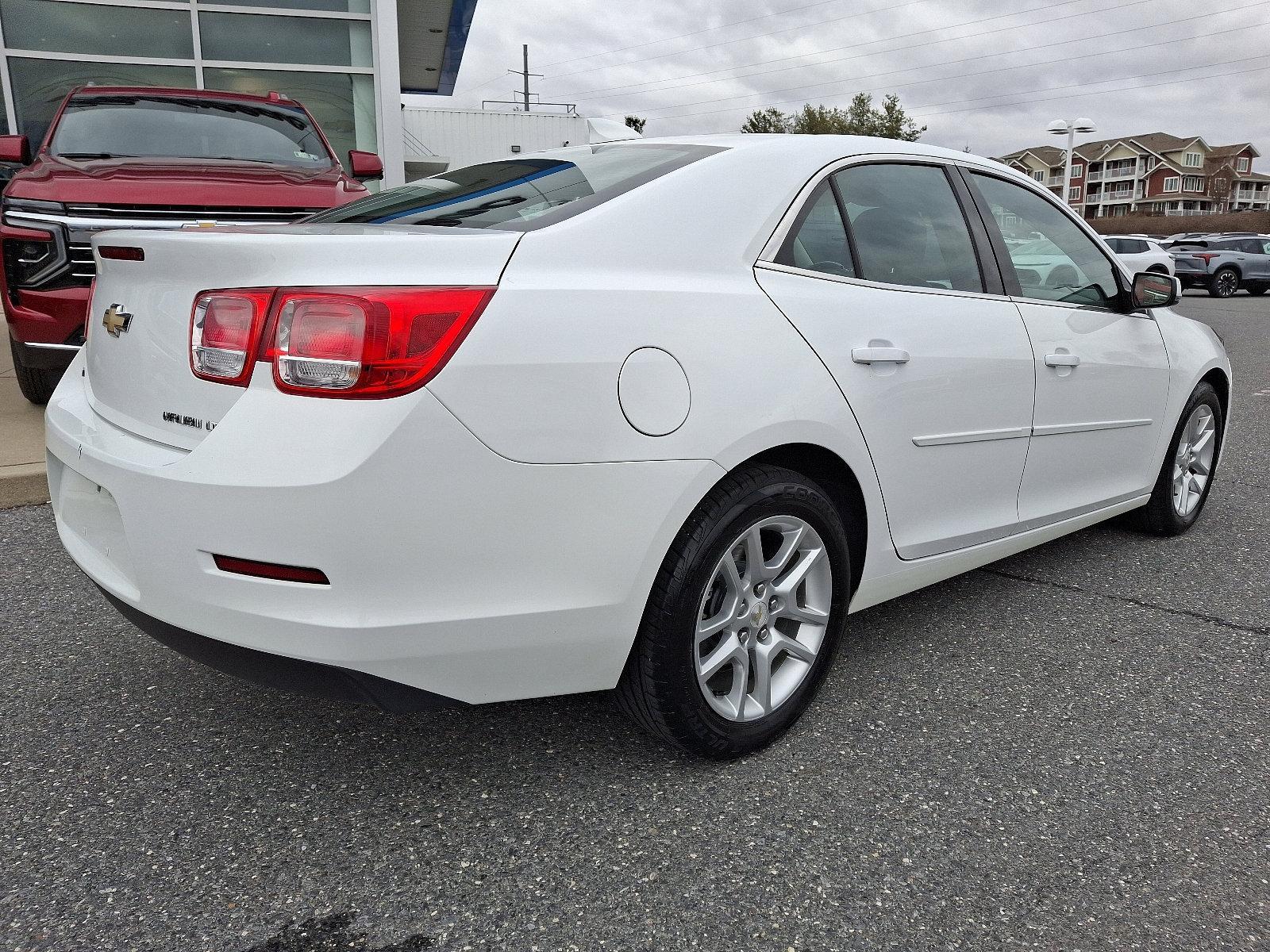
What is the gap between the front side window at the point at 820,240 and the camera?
2432mm

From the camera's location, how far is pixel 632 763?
2379 millimetres

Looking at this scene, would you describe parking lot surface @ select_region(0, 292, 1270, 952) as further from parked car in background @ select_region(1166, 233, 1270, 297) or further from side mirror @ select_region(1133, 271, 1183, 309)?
parked car in background @ select_region(1166, 233, 1270, 297)

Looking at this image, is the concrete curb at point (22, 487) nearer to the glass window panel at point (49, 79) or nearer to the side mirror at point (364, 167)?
the side mirror at point (364, 167)

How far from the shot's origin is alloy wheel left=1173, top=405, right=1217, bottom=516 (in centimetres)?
420

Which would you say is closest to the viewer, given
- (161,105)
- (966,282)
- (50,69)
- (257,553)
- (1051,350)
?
(257,553)

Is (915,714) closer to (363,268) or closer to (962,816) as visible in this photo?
(962,816)

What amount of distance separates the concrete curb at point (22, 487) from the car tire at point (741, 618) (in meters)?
3.42

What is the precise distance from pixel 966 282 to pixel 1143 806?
4.93ft

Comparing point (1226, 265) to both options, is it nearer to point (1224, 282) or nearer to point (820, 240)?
point (1224, 282)

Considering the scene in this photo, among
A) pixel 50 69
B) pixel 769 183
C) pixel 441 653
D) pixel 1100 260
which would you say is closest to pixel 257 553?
pixel 441 653

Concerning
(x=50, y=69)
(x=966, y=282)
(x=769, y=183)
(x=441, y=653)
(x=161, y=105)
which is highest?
(x=50, y=69)

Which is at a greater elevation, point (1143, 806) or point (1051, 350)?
point (1051, 350)

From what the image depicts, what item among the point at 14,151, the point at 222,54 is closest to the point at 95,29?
the point at 222,54

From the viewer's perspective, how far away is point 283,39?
12031 mm
